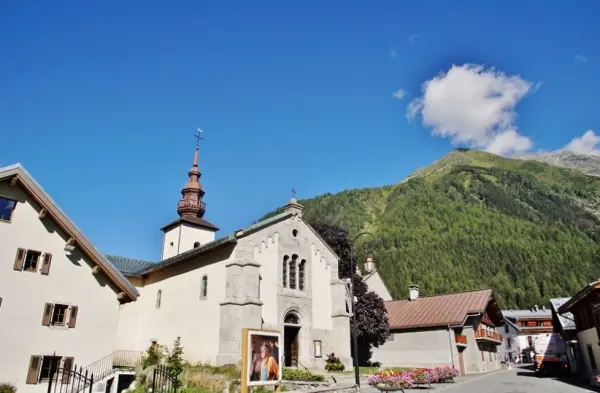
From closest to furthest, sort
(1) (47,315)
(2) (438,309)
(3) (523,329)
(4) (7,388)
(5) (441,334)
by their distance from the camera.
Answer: (4) (7,388) < (1) (47,315) < (5) (441,334) < (2) (438,309) < (3) (523,329)

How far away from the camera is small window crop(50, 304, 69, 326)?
2022 cm

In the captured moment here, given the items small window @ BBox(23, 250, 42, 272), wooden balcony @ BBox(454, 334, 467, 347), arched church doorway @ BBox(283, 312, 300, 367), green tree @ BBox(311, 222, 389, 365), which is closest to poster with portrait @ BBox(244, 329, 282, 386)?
small window @ BBox(23, 250, 42, 272)

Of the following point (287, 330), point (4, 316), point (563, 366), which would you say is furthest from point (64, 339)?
point (563, 366)

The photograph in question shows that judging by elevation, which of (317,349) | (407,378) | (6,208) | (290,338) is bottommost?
(407,378)

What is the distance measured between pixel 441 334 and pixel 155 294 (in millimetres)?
24259

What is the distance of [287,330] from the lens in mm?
30172

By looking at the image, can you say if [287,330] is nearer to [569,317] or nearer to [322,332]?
[322,332]

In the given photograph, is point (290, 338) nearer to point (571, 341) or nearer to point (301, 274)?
point (301, 274)

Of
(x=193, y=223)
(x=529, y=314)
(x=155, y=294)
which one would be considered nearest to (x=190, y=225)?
(x=193, y=223)

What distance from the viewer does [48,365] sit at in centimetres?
1966

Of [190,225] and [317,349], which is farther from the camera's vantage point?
[190,225]

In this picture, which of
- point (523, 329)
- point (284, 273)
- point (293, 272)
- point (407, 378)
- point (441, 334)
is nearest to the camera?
point (407, 378)

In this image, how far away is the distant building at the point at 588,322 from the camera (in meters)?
26.5

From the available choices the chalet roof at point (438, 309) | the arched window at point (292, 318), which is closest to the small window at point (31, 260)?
the arched window at point (292, 318)
